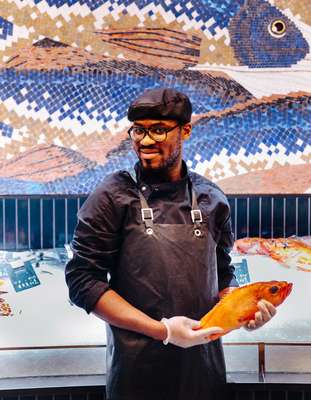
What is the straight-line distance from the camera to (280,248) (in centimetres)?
302

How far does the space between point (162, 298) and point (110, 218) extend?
306 mm

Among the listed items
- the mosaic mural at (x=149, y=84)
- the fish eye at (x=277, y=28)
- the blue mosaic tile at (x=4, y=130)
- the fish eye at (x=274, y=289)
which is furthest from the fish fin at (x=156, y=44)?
the fish eye at (x=274, y=289)

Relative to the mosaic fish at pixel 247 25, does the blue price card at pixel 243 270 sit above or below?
below

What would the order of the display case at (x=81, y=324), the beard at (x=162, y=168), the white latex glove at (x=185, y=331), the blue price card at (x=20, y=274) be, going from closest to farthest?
the white latex glove at (x=185, y=331) < the beard at (x=162, y=168) < the display case at (x=81, y=324) < the blue price card at (x=20, y=274)

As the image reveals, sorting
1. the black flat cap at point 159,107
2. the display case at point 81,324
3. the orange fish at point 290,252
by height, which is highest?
the black flat cap at point 159,107

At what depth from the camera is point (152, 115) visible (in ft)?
5.90

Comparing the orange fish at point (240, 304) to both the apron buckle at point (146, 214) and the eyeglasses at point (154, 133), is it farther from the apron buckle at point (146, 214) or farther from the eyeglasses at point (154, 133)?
the eyeglasses at point (154, 133)

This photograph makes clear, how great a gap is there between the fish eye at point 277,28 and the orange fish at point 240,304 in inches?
66.4

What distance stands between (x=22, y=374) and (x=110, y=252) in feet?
3.35

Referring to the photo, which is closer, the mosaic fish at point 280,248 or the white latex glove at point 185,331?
the white latex glove at point 185,331

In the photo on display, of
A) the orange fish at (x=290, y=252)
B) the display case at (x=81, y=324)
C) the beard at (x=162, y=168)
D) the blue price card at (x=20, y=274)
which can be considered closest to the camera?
the beard at (x=162, y=168)

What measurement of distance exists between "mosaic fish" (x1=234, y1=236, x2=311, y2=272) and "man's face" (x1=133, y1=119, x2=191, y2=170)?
50.3 inches

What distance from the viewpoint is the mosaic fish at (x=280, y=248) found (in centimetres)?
301

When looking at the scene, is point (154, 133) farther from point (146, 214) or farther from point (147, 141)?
point (146, 214)
